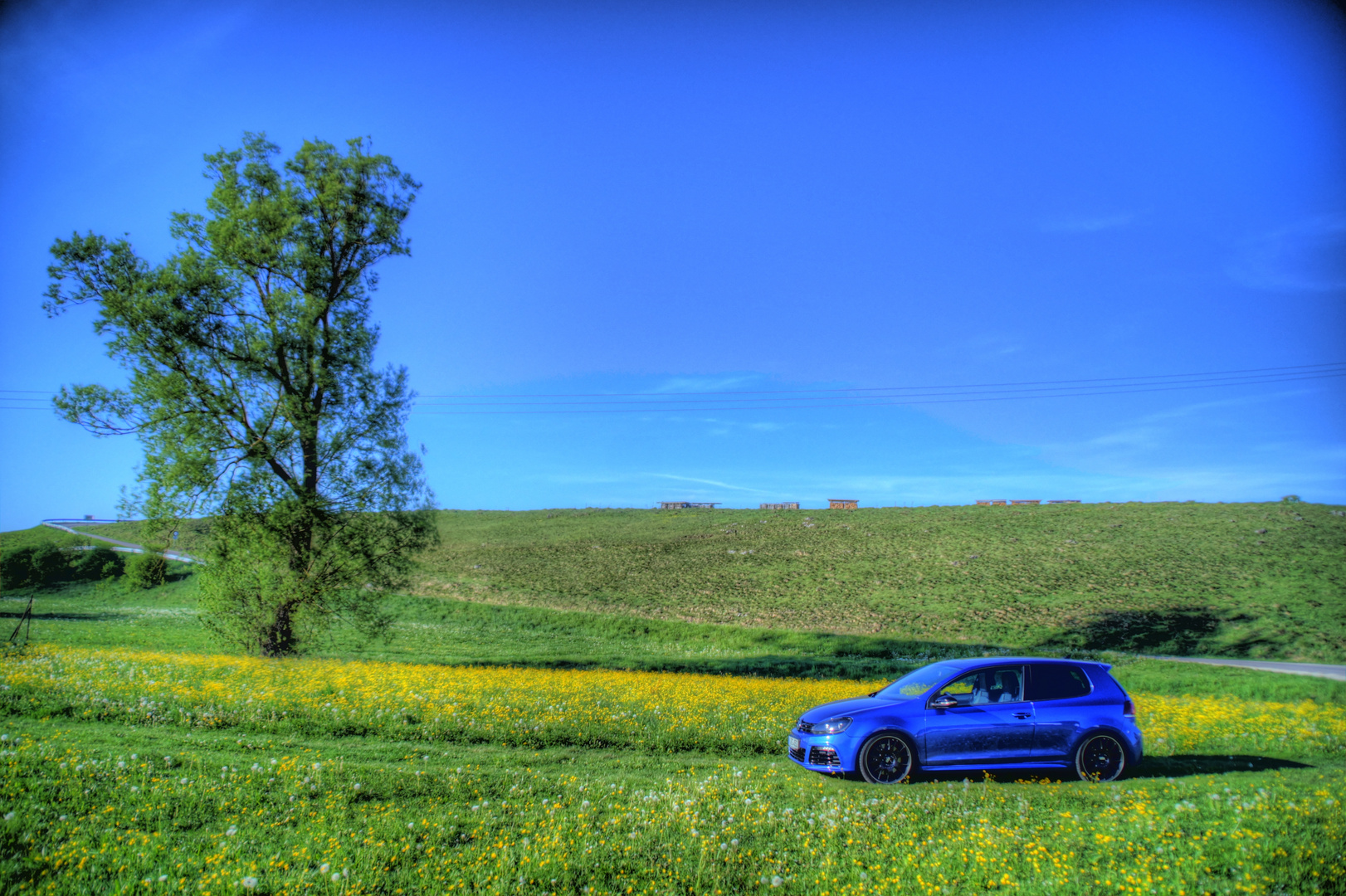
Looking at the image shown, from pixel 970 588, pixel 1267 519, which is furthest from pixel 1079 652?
pixel 1267 519

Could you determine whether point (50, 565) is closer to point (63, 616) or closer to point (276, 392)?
point (63, 616)

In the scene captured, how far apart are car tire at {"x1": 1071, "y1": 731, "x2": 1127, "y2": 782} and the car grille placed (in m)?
3.70

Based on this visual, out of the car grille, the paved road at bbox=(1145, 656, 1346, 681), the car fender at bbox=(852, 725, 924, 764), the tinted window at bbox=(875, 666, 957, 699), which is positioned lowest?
the paved road at bbox=(1145, 656, 1346, 681)

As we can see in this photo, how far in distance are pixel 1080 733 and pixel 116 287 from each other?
28173 millimetres

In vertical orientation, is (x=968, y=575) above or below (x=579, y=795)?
above

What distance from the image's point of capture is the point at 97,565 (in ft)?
189

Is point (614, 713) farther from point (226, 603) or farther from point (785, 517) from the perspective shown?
point (785, 517)

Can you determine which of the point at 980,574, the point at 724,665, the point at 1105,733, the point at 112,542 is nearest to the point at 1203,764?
the point at 1105,733

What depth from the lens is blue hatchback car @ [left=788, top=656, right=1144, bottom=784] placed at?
32.4 ft

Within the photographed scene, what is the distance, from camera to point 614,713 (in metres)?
14.4

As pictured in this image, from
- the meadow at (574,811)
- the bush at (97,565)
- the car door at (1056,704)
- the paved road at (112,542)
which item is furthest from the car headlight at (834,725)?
the bush at (97,565)

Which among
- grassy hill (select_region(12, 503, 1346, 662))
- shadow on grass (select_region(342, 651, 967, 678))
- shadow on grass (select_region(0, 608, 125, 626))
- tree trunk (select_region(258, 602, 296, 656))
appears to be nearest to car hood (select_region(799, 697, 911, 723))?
shadow on grass (select_region(342, 651, 967, 678))

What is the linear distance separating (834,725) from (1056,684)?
370 cm

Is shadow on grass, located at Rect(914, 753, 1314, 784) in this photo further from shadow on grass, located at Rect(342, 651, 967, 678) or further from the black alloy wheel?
shadow on grass, located at Rect(342, 651, 967, 678)
